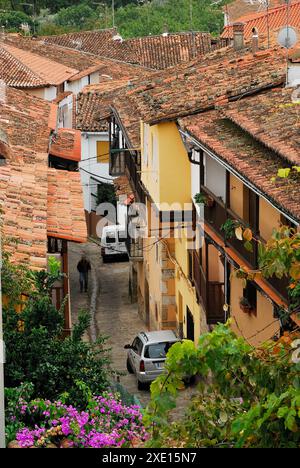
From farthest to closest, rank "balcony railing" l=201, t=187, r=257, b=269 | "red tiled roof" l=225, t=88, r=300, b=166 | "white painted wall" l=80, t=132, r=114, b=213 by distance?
"white painted wall" l=80, t=132, r=114, b=213, "balcony railing" l=201, t=187, r=257, b=269, "red tiled roof" l=225, t=88, r=300, b=166

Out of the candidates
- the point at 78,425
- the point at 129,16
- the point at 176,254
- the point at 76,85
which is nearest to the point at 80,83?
the point at 76,85

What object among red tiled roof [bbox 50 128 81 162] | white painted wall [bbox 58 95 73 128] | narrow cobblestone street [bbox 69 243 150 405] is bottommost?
narrow cobblestone street [bbox 69 243 150 405]

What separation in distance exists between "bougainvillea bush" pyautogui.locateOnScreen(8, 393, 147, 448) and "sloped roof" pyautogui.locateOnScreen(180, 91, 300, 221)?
12.2 feet

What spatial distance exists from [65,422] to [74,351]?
236 cm

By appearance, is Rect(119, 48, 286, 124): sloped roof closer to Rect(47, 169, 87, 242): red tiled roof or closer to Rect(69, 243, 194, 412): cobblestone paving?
Rect(47, 169, 87, 242): red tiled roof

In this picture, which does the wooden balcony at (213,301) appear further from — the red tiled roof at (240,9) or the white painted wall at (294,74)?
the red tiled roof at (240,9)

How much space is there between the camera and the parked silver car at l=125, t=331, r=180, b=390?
27.2 metres

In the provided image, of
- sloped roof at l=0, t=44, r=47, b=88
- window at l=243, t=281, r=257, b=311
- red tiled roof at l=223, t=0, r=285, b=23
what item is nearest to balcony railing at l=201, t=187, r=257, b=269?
window at l=243, t=281, r=257, b=311

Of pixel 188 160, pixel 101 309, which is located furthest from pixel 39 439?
pixel 101 309

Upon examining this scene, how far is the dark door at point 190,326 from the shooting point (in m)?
27.9

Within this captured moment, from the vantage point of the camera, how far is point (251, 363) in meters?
10.3

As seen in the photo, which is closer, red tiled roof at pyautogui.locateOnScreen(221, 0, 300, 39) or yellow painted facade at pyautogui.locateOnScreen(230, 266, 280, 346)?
yellow painted facade at pyautogui.locateOnScreen(230, 266, 280, 346)

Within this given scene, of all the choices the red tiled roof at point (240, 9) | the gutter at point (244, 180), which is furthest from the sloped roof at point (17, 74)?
the gutter at point (244, 180)
